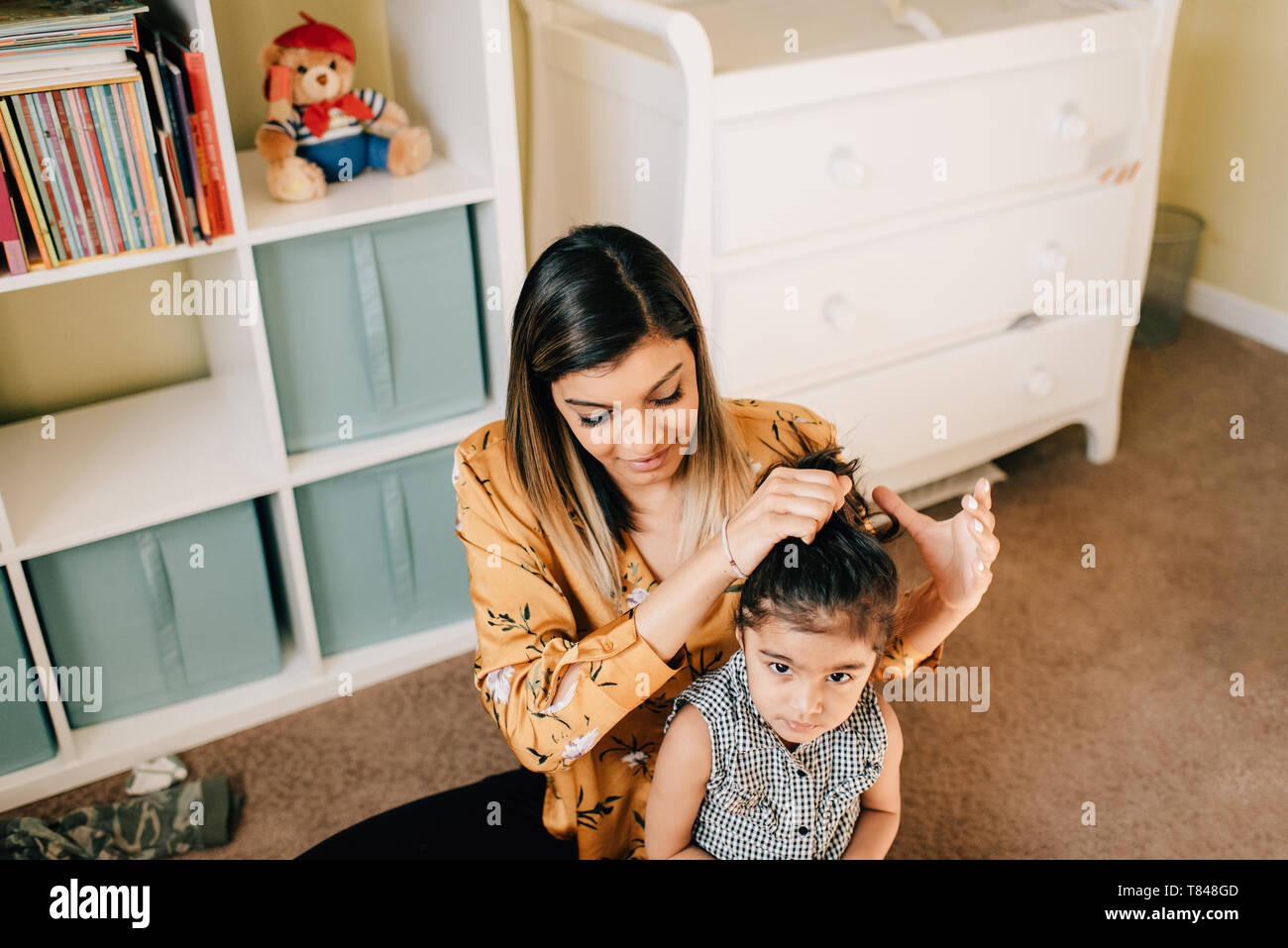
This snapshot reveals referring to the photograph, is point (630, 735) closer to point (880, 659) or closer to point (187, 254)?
point (880, 659)

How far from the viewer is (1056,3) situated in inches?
81.7

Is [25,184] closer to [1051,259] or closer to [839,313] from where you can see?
[839,313]

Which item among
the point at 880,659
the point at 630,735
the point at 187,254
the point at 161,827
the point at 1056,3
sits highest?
the point at 1056,3

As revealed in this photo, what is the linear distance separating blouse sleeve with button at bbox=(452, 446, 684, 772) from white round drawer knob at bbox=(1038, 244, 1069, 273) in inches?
49.2

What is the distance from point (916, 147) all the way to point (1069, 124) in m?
0.31

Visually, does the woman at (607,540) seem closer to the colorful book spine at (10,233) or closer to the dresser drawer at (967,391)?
the colorful book spine at (10,233)

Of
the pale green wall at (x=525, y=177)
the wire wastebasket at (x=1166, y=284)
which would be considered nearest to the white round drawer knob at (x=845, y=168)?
the pale green wall at (x=525, y=177)

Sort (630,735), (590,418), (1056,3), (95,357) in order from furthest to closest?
(1056,3) < (95,357) < (630,735) < (590,418)

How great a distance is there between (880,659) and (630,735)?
0.28 metres

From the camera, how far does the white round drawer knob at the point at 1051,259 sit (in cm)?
209

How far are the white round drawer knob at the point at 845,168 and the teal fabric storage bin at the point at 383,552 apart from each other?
2.46 feet

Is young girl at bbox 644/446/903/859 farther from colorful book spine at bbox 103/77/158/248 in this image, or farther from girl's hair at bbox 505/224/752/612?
colorful book spine at bbox 103/77/158/248
